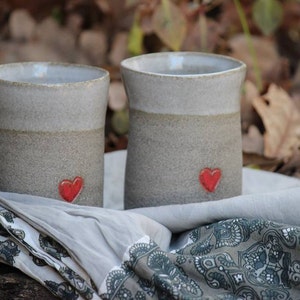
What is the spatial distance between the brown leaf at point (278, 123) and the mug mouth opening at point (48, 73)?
0.52m

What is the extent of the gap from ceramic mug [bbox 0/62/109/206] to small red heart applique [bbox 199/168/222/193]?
4.6 inches

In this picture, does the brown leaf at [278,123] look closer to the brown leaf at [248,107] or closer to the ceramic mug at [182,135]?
the brown leaf at [248,107]

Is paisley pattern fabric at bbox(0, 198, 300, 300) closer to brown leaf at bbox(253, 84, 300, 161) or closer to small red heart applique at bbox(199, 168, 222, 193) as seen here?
small red heart applique at bbox(199, 168, 222, 193)

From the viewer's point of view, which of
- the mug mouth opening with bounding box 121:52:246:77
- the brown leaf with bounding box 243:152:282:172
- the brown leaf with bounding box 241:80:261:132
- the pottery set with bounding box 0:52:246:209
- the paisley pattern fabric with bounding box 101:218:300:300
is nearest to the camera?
the paisley pattern fabric with bounding box 101:218:300:300

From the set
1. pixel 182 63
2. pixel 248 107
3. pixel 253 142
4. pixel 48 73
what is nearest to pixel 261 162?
pixel 253 142

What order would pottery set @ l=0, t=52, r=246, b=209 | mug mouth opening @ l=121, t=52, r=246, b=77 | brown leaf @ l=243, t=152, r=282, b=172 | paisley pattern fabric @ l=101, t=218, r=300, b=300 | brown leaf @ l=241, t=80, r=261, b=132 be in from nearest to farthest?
paisley pattern fabric @ l=101, t=218, r=300, b=300, pottery set @ l=0, t=52, r=246, b=209, mug mouth opening @ l=121, t=52, r=246, b=77, brown leaf @ l=243, t=152, r=282, b=172, brown leaf @ l=241, t=80, r=261, b=132

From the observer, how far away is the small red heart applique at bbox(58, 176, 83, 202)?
2.71 ft

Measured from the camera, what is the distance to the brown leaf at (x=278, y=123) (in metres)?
1.35

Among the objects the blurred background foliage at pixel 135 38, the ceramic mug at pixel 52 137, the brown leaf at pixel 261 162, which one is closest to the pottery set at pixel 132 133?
the ceramic mug at pixel 52 137

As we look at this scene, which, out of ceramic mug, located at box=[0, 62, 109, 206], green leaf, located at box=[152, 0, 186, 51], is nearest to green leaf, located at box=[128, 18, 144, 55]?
green leaf, located at box=[152, 0, 186, 51]

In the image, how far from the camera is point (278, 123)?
139 centimetres

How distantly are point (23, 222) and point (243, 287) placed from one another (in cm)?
22

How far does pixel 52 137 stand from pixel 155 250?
0.17 meters

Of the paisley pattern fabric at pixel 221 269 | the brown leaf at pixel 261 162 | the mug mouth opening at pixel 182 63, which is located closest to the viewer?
the paisley pattern fabric at pixel 221 269
